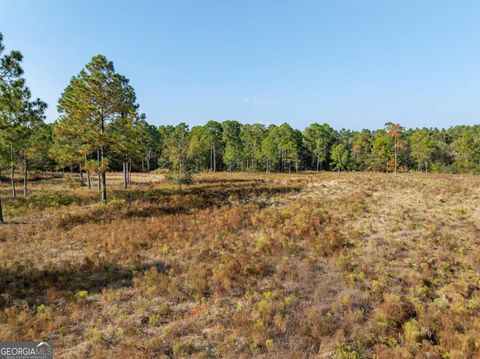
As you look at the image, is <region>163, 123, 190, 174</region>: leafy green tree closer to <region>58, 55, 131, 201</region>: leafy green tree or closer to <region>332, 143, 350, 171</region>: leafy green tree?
<region>58, 55, 131, 201</region>: leafy green tree

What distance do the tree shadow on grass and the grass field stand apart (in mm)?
64

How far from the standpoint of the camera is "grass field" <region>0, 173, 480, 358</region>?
814cm

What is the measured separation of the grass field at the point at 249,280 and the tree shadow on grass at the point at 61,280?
0.06m

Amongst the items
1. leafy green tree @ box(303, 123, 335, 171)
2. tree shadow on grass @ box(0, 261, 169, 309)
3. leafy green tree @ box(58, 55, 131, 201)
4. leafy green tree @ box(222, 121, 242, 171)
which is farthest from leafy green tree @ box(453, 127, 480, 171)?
tree shadow on grass @ box(0, 261, 169, 309)

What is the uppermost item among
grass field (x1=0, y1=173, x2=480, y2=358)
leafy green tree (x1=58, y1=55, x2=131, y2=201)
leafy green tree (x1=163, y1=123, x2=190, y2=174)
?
leafy green tree (x1=58, y1=55, x2=131, y2=201)

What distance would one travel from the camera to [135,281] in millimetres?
11500

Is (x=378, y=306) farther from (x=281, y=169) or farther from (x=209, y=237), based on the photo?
(x=281, y=169)

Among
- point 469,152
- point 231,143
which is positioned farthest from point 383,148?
point 231,143

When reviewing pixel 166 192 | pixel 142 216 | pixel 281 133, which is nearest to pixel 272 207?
pixel 142 216

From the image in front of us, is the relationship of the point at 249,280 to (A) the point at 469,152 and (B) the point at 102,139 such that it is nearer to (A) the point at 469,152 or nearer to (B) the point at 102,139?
(B) the point at 102,139

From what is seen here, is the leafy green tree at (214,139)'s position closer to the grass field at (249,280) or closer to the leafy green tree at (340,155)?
the leafy green tree at (340,155)

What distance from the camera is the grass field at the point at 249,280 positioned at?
814cm

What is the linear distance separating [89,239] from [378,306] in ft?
46.1

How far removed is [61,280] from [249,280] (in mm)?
7155
